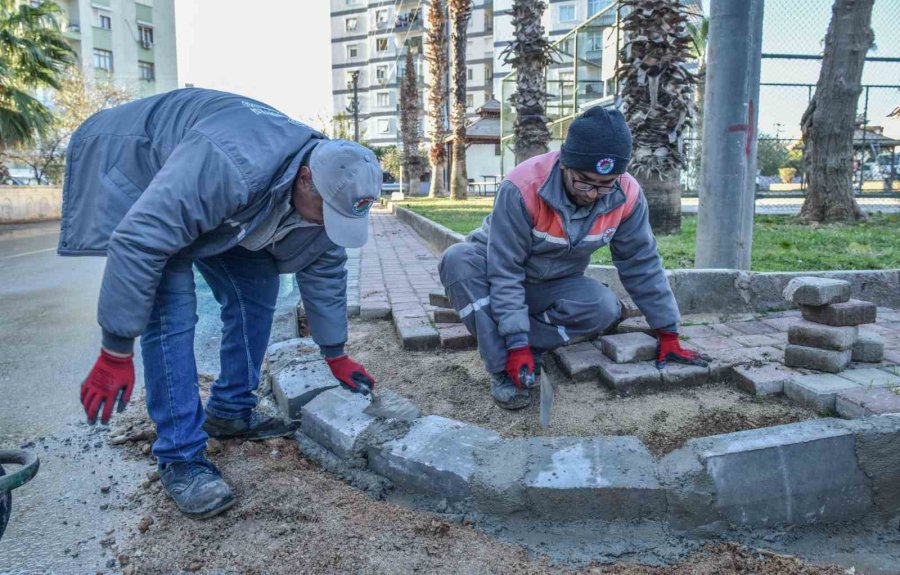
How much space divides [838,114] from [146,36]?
140 feet

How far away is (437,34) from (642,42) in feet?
56.4

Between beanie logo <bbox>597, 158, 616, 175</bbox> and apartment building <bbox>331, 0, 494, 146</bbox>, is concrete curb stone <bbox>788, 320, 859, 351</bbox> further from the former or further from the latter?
apartment building <bbox>331, 0, 494, 146</bbox>

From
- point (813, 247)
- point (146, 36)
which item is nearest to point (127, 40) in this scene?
point (146, 36)

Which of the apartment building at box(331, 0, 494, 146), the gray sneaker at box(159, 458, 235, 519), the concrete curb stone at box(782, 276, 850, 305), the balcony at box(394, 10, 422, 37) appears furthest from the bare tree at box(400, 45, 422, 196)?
the balcony at box(394, 10, 422, 37)

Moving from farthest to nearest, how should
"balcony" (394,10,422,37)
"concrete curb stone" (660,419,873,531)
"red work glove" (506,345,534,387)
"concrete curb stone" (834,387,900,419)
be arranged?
"balcony" (394,10,422,37)
"red work glove" (506,345,534,387)
"concrete curb stone" (834,387,900,419)
"concrete curb stone" (660,419,873,531)

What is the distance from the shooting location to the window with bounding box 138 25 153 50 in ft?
134

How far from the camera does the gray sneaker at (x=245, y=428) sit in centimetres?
268

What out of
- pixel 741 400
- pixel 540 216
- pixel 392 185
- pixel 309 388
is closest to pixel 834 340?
pixel 741 400

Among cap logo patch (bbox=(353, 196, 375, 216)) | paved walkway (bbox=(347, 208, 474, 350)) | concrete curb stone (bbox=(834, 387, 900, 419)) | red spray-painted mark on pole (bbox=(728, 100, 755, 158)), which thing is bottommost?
paved walkway (bbox=(347, 208, 474, 350))

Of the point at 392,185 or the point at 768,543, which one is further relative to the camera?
the point at 392,185

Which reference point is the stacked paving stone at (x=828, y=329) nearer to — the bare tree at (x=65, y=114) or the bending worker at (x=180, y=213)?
the bending worker at (x=180, y=213)

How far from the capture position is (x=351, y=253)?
8.34m

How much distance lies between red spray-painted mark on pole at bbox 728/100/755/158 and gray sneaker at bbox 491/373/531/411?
2.23 m

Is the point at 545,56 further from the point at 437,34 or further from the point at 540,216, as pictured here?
the point at 437,34
